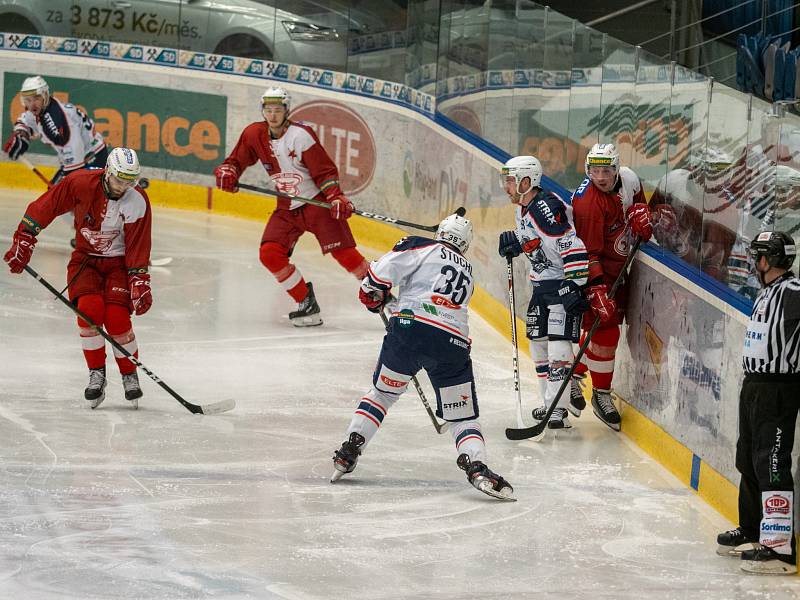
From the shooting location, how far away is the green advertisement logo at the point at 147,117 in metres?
11.6

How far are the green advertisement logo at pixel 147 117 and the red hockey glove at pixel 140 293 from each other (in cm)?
530

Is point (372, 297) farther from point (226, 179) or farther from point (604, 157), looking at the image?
point (226, 179)

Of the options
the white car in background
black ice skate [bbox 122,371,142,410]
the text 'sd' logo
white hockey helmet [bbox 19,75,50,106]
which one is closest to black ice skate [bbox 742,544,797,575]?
black ice skate [bbox 122,371,142,410]

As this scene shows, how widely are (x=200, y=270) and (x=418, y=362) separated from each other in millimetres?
4461

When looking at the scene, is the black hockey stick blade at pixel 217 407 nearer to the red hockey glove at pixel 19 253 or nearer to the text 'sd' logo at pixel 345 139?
the red hockey glove at pixel 19 253

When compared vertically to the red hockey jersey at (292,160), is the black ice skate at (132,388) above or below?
below

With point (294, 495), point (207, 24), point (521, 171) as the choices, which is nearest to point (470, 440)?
point (294, 495)

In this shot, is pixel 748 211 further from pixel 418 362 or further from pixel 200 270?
pixel 200 270

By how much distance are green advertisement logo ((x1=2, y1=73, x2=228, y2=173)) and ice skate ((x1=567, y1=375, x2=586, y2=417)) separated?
5540mm

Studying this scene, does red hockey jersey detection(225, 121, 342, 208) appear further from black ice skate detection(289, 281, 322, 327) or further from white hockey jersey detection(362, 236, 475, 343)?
white hockey jersey detection(362, 236, 475, 343)

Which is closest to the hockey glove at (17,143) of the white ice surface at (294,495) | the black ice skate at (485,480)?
the white ice surface at (294,495)

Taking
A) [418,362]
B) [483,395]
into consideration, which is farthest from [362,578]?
[483,395]

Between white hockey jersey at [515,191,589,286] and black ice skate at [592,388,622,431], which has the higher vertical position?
white hockey jersey at [515,191,589,286]

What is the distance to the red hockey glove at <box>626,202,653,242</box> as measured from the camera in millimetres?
6414
